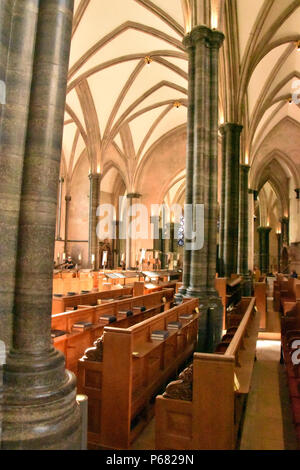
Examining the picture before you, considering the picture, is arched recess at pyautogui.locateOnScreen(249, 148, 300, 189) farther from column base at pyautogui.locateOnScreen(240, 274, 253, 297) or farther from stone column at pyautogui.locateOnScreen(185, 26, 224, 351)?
stone column at pyautogui.locateOnScreen(185, 26, 224, 351)

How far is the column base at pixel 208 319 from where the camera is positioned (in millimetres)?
7961

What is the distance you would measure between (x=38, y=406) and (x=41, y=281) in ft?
2.88

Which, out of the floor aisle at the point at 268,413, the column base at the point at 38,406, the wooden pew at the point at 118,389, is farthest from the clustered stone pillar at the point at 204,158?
the column base at the point at 38,406

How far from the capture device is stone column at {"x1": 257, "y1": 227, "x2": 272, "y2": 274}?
3616cm

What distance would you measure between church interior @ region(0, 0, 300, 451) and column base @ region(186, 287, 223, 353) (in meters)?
0.03

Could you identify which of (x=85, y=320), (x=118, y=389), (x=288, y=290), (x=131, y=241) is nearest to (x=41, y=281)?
(x=118, y=389)

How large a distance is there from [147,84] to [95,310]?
1599cm

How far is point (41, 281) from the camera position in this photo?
2877mm

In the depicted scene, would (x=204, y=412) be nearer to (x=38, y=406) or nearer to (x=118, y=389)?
(x=118, y=389)

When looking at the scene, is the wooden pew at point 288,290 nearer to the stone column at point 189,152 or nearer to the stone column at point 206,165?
the stone column at point 206,165

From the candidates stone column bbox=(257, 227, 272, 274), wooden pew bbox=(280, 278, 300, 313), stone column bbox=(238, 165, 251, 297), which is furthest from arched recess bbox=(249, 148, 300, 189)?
wooden pew bbox=(280, 278, 300, 313)

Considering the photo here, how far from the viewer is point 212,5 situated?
9141 mm

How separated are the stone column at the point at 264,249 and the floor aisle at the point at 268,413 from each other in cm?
3074

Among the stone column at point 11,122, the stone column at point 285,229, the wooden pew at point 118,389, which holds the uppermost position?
the stone column at point 285,229
